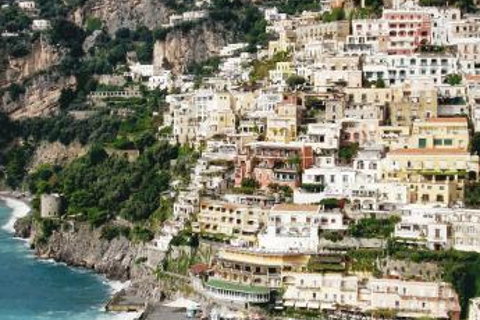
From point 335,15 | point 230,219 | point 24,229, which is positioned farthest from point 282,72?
point 24,229

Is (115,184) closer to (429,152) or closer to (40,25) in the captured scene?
(429,152)

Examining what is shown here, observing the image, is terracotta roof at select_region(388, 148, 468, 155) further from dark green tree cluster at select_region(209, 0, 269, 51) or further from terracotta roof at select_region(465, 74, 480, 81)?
dark green tree cluster at select_region(209, 0, 269, 51)

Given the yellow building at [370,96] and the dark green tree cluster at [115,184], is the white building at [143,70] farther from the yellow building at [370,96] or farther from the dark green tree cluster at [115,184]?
the yellow building at [370,96]

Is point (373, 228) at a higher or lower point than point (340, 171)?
lower

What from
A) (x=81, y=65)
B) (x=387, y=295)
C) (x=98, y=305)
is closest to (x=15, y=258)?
(x=98, y=305)

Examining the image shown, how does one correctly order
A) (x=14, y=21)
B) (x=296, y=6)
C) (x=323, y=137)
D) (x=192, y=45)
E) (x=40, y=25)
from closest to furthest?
(x=323, y=137), (x=296, y=6), (x=192, y=45), (x=40, y=25), (x=14, y=21)

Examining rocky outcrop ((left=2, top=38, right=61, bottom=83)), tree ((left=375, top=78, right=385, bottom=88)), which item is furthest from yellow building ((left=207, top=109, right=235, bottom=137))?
rocky outcrop ((left=2, top=38, right=61, bottom=83))
